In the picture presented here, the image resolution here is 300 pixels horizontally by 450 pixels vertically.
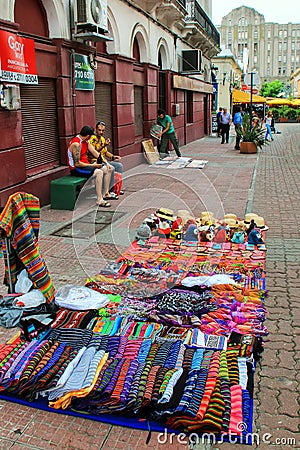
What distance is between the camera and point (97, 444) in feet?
8.94

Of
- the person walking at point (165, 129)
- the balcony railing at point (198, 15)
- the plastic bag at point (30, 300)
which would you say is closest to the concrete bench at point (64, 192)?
the plastic bag at point (30, 300)

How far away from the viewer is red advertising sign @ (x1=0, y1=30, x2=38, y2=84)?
Result: 267 inches

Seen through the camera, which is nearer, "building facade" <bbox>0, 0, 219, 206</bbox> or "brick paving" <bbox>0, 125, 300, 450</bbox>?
"brick paving" <bbox>0, 125, 300, 450</bbox>

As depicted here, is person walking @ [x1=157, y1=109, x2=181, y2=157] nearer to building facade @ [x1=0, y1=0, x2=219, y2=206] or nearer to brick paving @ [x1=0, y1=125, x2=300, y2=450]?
building facade @ [x1=0, y1=0, x2=219, y2=206]

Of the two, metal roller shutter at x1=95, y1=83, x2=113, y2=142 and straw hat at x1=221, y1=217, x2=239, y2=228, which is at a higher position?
metal roller shutter at x1=95, y1=83, x2=113, y2=142

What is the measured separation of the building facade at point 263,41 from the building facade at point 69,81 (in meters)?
102

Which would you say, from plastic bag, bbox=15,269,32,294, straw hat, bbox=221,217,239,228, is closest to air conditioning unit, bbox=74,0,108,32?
straw hat, bbox=221,217,239,228

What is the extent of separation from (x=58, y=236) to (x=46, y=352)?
331cm

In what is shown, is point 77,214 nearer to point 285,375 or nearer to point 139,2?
point 285,375

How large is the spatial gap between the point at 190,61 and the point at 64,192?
42.8 feet

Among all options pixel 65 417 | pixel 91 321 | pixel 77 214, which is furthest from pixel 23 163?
pixel 65 417

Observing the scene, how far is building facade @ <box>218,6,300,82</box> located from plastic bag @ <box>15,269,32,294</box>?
371 feet

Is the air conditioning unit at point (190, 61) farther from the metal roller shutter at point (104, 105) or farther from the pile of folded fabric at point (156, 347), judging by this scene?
the pile of folded fabric at point (156, 347)

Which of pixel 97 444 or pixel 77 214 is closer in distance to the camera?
pixel 97 444
